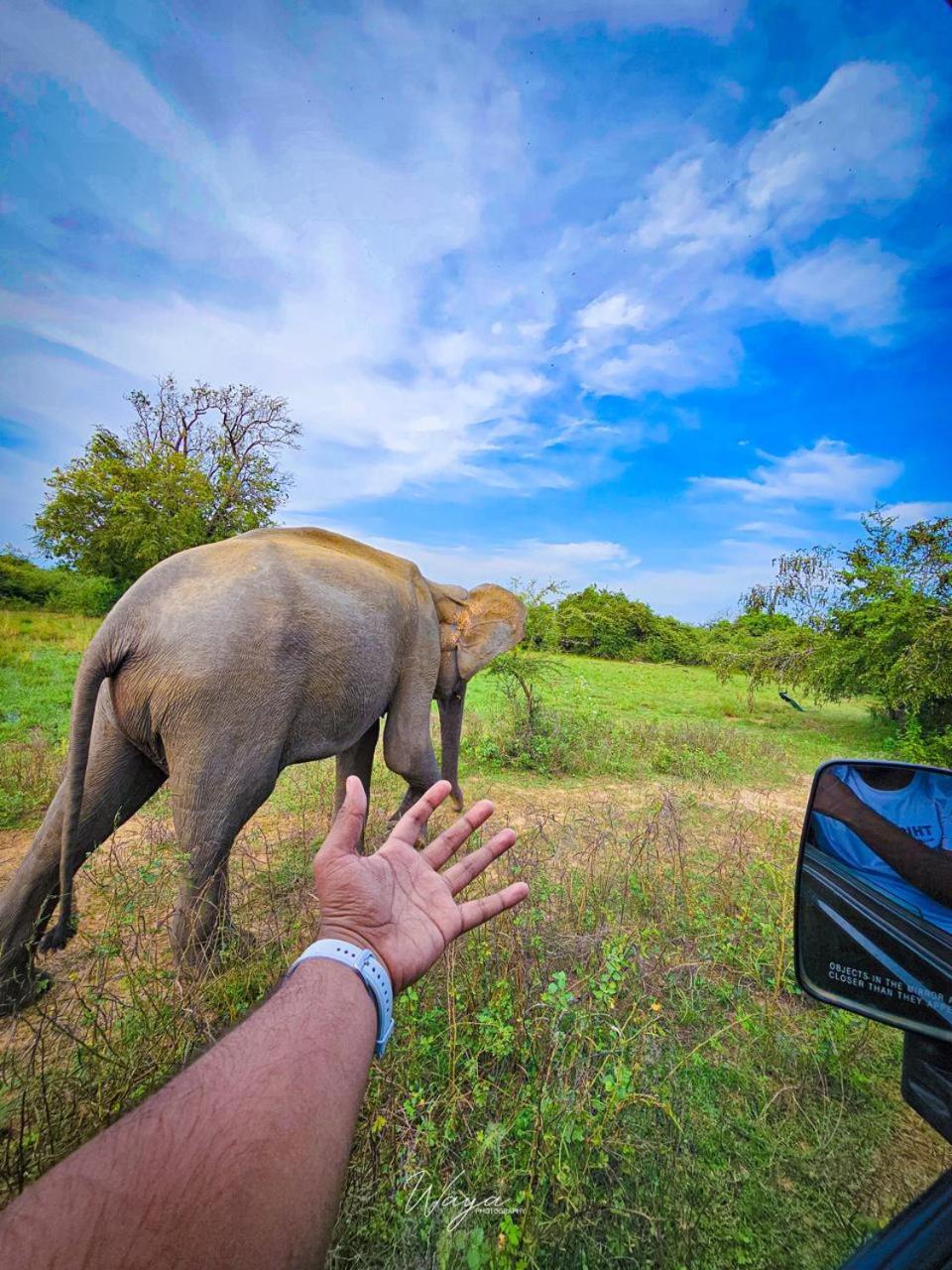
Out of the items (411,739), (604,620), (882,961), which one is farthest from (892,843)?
(604,620)

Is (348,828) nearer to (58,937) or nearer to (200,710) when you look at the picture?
(200,710)

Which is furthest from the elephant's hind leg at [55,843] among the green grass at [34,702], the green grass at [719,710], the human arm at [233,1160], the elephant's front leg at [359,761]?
the green grass at [719,710]

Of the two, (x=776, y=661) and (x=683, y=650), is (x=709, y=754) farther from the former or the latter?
(x=683, y=650)

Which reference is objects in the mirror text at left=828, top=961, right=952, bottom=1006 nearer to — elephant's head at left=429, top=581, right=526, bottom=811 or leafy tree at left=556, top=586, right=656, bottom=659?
elephant's head at left=429, top=581, right=526, bottom=811

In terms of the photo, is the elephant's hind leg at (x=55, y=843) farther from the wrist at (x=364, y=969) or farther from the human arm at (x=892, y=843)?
the human arm at (x=892, y=843)

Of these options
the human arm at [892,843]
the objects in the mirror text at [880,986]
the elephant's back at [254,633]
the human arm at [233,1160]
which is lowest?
the objects in the mirror text at [880,986]

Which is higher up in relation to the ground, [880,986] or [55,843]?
[880,986]

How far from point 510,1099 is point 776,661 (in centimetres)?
1349

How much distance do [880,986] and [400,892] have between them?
1353 millimetres

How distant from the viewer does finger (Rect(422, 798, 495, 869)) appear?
4.86 ft

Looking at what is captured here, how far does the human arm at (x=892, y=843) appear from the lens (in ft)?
4.29

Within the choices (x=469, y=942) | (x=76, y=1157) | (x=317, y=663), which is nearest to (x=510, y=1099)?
(x=469, y=942)

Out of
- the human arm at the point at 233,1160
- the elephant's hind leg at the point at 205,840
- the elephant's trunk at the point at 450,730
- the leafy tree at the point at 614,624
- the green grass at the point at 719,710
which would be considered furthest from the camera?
the leafy tree at the point at 614,624

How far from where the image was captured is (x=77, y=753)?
234 cm
